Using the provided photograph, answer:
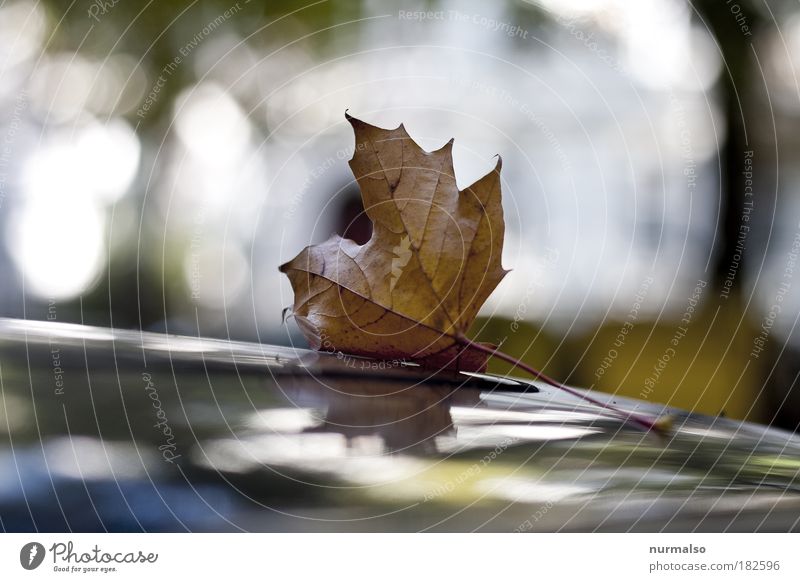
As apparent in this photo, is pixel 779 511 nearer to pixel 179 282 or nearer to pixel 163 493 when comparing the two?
Result: pixel 163 493

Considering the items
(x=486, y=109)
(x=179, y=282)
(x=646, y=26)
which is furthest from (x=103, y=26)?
(x=646, y=26)

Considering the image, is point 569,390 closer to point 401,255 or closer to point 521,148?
point 401,255
